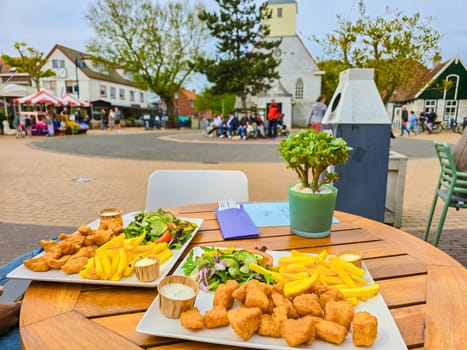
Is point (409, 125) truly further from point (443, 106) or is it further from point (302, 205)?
point (302, 205)

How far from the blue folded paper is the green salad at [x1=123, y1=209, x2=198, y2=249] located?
182 millimetres

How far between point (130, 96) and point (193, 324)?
4727 centimetres

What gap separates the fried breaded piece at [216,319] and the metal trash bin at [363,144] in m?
2.71

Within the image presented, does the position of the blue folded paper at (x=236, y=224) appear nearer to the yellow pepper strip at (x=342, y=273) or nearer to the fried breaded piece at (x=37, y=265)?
Answer: the yellow pepper strip at (x=342, y=273)

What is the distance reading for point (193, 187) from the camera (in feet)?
8.35

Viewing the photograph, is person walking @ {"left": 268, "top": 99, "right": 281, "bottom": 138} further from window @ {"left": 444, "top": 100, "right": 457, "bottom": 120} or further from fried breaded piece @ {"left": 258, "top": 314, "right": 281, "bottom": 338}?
fried breaded piece @ {"left": 258, "top": 314, "right": 281, "bottom": 338}

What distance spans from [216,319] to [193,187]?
1.80 metres

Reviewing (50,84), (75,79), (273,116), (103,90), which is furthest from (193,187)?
(50,84)

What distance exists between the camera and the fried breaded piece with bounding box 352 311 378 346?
2.36ft

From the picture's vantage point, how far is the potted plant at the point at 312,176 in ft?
4.38

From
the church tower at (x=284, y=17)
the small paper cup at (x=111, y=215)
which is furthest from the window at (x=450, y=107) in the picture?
the church tower at (x=284, y=17)

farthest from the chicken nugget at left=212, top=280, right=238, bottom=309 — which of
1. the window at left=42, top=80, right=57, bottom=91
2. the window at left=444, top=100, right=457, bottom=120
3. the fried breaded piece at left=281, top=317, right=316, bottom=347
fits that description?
the window at left=42, top=80, right=57, bottom=91

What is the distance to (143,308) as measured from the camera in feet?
3.02

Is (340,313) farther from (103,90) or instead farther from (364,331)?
(103,90)
